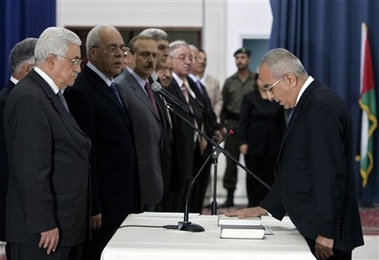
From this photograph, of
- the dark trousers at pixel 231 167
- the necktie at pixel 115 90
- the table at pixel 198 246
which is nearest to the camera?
the table at pixel 198 246

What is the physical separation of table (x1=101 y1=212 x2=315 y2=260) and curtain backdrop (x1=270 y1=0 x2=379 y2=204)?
4088mm

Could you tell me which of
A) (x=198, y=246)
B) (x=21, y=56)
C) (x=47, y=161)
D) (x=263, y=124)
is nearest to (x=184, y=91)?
(x=263, y=124)

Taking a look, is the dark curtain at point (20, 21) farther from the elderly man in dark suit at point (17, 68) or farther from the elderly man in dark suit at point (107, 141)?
the elderly man in dark suit at point (17, 68)

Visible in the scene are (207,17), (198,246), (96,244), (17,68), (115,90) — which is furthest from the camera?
(207,17)

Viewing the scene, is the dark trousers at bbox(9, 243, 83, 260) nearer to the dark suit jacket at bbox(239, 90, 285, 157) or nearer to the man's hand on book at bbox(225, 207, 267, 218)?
the man's hand on book at bbox(225, 207, 267, 218)

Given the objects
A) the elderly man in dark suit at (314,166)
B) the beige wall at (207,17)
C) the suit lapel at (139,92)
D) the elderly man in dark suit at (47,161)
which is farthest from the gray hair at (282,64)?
the beige wall at (207,17)

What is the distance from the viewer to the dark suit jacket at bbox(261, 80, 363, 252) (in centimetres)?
313

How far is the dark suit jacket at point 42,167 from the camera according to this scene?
3.13m

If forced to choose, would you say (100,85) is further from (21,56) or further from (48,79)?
(48,79)

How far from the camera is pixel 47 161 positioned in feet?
10.4

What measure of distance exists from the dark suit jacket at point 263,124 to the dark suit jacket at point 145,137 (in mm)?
2388

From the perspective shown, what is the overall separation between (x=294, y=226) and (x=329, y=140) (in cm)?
45

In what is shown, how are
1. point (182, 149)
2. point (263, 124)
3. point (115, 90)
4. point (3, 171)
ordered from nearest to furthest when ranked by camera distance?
1. point (3, 171)
2. point (115, 90)
3. point (182, 149)
4. point (263, 124)

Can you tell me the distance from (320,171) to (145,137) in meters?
1.76
